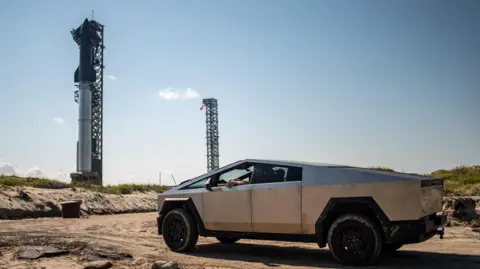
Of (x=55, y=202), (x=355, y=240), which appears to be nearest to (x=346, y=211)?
(x=355, y=240)

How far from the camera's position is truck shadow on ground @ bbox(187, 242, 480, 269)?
255 inches

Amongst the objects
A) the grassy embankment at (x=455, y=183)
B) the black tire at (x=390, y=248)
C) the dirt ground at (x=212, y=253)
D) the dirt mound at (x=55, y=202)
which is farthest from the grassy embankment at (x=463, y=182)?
the dirt mound at (x=55, y=202)

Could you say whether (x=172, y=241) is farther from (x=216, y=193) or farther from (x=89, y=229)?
(x=89, y=229)

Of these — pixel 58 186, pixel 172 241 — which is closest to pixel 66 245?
pixel 172 241

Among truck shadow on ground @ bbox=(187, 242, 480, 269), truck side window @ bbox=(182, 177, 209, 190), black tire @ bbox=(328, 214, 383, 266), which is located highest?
truck side window @ bbox=(182, 177, 209, 190)

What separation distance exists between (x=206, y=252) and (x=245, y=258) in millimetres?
999

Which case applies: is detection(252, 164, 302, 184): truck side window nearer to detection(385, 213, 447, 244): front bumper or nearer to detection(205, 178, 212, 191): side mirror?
detection(205, 178, 212, 191): side mirror

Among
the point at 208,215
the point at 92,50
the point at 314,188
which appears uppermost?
the point at 92,50

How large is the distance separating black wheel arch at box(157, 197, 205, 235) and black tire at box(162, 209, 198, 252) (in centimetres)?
10

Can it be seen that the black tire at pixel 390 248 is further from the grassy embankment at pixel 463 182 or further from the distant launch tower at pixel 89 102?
the distant launch tower at pixel 89 102

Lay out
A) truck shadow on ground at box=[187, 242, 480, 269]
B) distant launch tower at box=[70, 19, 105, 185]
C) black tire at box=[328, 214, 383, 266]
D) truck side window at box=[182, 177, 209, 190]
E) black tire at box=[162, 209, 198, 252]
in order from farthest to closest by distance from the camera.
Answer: distant launch tower at box=[70, 19, 105, 185], truck side window at box=[182, 177, 209, 190], black tire at box=[162, 209, 198, 252], truck shadow on ground at box=[187, 242, 480, 269], black tire at box=[328, 214, 383, 266]

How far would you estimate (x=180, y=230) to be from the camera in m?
8.25

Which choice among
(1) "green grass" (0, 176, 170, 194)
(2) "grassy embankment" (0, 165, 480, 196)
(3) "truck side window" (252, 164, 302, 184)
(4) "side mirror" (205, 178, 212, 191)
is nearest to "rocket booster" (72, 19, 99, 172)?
(1) "green grass" (0, 176, 170, 194)

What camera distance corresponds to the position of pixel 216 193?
7.94 meters
